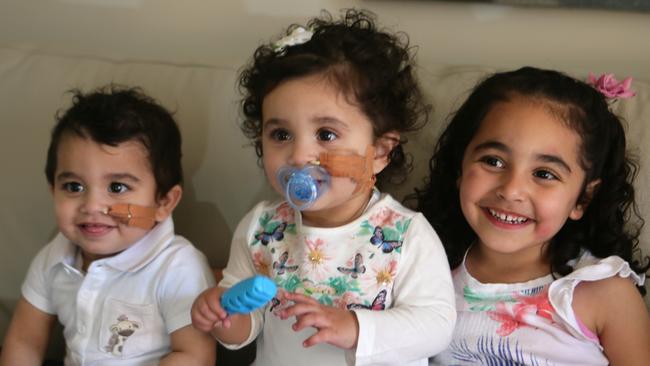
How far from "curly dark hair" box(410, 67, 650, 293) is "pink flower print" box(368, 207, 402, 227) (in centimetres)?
23

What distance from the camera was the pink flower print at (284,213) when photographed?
4.57ft

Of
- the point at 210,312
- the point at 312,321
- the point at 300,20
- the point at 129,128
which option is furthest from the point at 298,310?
the point at 300,20

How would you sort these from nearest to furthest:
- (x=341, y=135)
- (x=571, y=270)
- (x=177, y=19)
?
(x=341, y=135)
(x=571, y=270)
(x=177, y=19)

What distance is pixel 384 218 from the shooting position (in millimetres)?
1314

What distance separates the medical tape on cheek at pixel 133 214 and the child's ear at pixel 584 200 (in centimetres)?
84

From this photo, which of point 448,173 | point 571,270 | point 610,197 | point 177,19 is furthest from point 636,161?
point 177,19

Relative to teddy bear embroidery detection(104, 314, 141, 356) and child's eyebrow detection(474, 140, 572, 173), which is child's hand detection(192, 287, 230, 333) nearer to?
teddy bear embroidery detection(104, 314, 141, 356)

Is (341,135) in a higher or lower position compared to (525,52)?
lower

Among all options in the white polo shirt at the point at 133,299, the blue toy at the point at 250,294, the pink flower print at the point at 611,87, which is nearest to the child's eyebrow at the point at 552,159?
the pink flower print at the point at 611,87

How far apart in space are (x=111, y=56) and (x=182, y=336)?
0.81m

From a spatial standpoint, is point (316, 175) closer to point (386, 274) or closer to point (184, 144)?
point (386, 274)

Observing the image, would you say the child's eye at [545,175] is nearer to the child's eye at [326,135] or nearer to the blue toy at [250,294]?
the child's eye at [326,135]

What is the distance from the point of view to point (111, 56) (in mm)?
1825

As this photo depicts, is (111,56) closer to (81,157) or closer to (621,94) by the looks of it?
(81,157)
